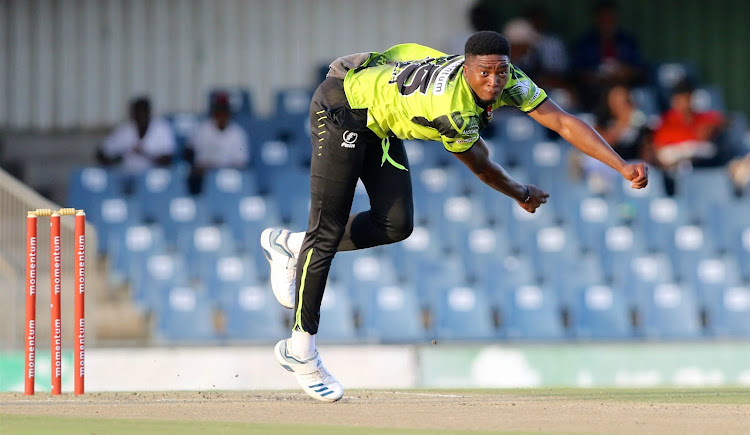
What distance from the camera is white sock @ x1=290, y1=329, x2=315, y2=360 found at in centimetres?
644

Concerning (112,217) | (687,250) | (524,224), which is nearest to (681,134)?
(687,250)

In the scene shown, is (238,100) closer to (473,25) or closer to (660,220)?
(473,25)

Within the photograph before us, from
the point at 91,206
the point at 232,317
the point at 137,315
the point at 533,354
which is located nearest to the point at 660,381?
the point at 533,354

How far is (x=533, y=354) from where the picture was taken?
10.2 metres

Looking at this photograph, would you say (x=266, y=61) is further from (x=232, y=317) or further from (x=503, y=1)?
(x=232, y=317)

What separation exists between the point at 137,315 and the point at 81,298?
15.0 ft

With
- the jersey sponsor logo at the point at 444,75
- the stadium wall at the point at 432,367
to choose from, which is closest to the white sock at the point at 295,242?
the jersey sponsor logo at the point at 444,75

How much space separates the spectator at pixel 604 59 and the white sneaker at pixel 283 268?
6984 mm

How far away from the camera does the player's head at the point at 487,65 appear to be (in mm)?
5617

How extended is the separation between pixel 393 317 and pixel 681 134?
146 inches

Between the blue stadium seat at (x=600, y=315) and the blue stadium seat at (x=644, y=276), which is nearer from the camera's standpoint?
the blue stadium seat at (x=600, y=315)

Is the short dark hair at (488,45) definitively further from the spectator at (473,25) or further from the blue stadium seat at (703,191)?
the spectator at (473,25)

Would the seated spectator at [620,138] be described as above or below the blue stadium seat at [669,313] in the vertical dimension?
above

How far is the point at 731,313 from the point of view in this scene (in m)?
11.5
